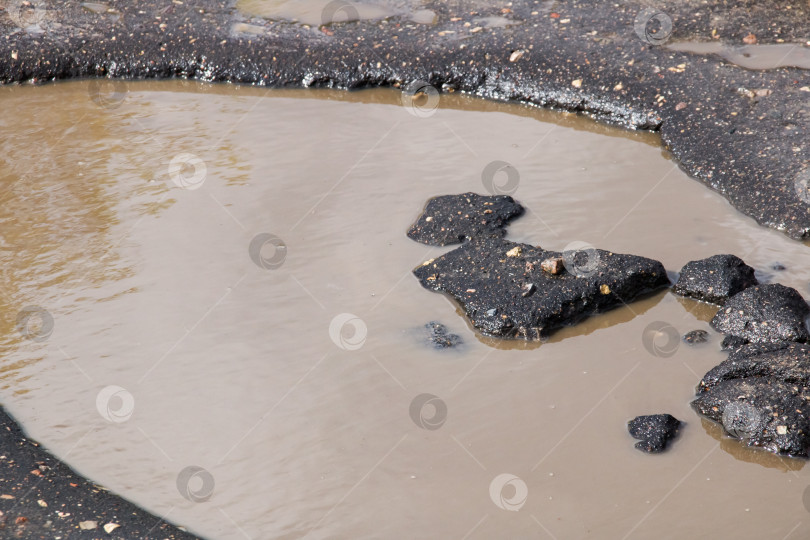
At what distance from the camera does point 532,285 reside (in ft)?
15.2

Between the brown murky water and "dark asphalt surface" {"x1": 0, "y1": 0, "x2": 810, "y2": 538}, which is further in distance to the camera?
"dark asphalt surface" {"x1": 0, "y1": 0, "x2": 810, "y2": 538}

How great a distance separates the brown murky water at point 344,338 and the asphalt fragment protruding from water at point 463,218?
0.13 meters

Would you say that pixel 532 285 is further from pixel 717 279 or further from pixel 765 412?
pixel 765 412

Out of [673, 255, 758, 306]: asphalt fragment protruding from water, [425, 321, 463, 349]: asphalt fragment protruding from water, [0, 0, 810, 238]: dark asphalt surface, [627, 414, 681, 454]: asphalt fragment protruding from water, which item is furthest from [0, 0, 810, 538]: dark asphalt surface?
[425, 321, 463, 349]: asphalt fragment protruding from water

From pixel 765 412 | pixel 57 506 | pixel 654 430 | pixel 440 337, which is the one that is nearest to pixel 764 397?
pixel 765 412

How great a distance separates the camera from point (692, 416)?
3.98 m

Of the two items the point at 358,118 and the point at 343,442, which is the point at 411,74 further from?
the point at 343,442

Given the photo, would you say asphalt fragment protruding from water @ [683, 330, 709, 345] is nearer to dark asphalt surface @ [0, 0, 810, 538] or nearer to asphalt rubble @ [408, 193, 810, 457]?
asphalt rubble @ [408, 193, 810, 457]

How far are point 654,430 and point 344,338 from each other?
5.59 ft

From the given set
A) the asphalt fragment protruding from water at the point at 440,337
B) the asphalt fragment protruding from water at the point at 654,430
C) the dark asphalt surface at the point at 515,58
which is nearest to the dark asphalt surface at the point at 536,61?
the dark asphalt surface at the point at 515,58

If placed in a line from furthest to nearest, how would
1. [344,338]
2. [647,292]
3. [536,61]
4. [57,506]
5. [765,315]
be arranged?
1. [536,61]
2. [647,292]
3. [344,338]
4. [765,315]
5. [57,506]

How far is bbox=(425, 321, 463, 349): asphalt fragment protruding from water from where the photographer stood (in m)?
4.45

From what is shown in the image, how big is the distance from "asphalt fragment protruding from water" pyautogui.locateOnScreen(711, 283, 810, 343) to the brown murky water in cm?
19

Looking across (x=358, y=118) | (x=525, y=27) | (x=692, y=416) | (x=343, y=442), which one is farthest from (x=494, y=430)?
(x=525, y=27)
